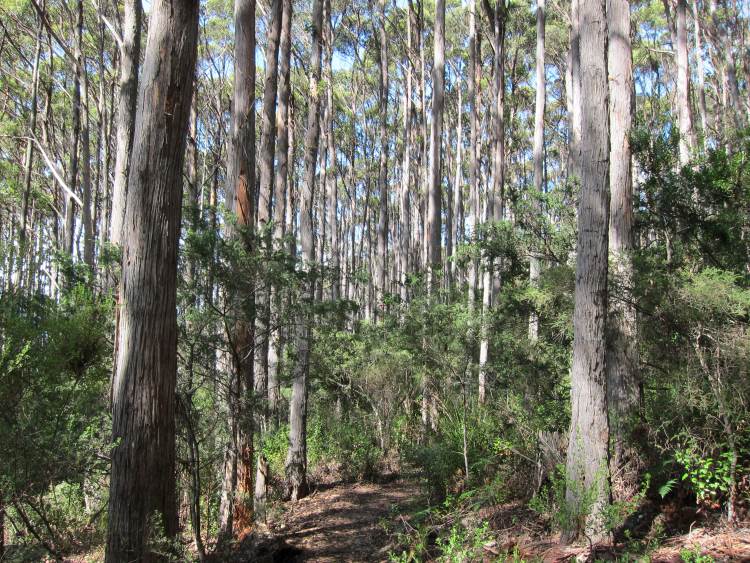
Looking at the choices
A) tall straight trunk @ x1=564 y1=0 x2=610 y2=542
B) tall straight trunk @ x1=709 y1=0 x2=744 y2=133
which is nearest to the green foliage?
tall straight trunk @ x1=564 y1=0 x2=610 y2=542

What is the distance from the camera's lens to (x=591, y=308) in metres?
5.62

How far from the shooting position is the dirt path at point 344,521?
7262 millimetres

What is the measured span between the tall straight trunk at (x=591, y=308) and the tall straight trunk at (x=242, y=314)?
11.4 feet

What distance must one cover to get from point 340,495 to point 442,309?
375 centimetres

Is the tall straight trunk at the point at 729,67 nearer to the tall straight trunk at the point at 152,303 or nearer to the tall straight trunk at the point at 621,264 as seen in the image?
the tall straight trunk at the point at 621,264

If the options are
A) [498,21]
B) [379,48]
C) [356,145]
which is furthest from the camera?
[356,145]

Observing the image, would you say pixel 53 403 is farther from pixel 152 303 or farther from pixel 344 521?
pixel 344 521

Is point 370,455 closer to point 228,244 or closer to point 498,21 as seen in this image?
point 228,244

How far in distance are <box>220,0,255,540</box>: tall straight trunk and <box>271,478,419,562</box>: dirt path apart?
928 mm

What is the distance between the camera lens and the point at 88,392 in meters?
5.85

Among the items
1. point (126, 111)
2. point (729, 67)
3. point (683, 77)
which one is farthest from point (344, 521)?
point (729, 67)

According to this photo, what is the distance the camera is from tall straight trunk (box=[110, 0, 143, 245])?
8250 mm

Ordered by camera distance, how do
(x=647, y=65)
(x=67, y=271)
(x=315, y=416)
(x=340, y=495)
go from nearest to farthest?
(x=67, y=271)
(x=340, y=495)
(x=315, y=416)
(x=647, y=65)

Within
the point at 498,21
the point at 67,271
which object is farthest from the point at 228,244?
the point at 498,21
